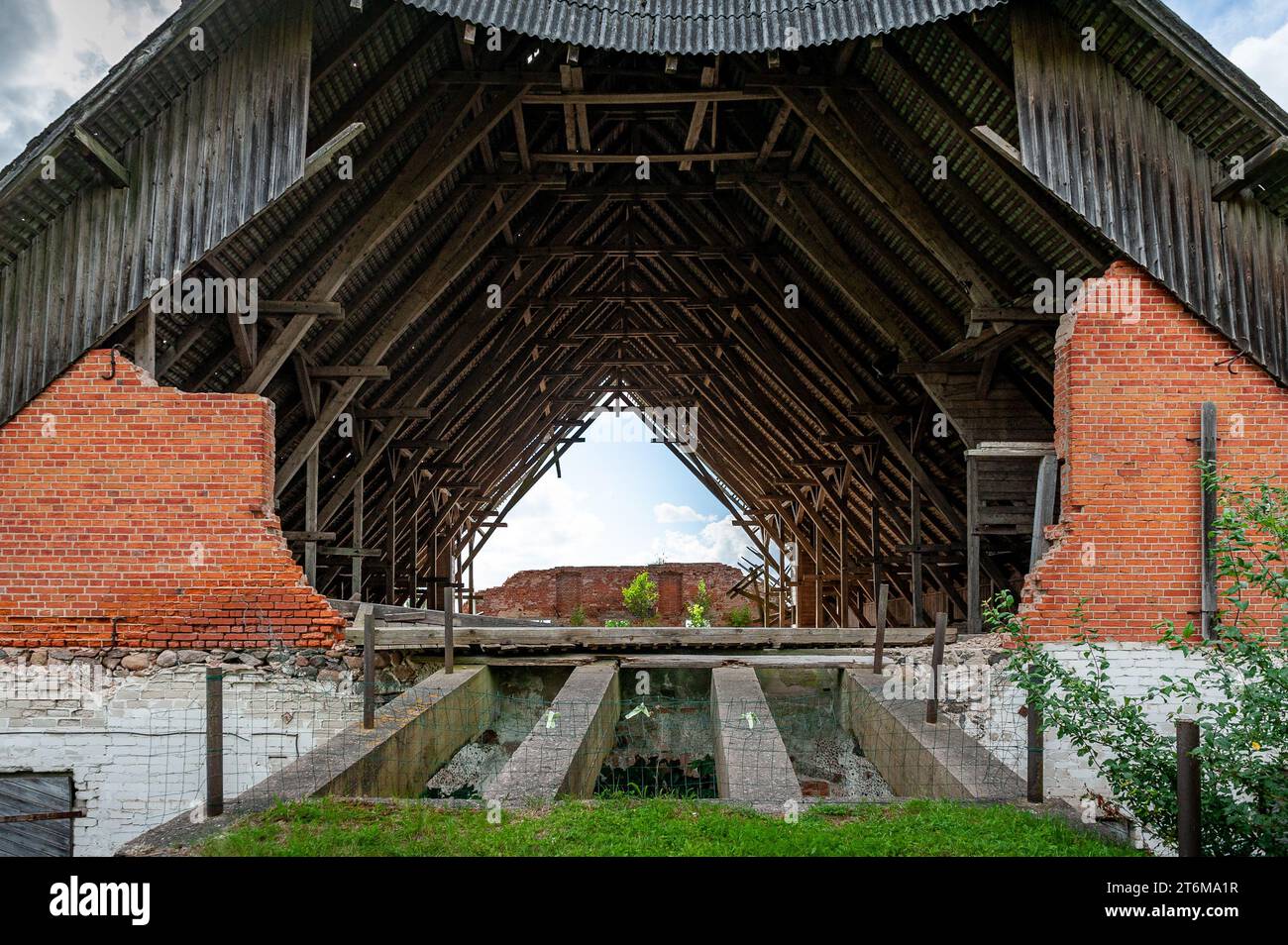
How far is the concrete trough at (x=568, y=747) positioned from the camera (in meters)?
5.71

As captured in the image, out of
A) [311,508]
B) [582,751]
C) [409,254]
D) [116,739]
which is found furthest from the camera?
[311,508]

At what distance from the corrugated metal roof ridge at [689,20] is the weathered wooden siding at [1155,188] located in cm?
113

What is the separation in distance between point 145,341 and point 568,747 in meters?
4.50

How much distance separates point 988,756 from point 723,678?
3.47 meters

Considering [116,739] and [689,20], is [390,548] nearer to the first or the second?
[116,739]

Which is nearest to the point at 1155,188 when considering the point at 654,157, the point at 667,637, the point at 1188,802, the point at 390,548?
the point at 654,157

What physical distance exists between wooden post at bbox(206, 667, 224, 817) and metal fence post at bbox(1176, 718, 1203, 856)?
171 inches

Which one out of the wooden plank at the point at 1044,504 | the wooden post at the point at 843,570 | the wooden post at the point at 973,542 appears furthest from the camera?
the wooden post at the point at 843,570

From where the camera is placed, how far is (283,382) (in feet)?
35.9

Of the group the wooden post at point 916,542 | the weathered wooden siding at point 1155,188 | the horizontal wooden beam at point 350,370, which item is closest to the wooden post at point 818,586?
the wooden post at point 916,542

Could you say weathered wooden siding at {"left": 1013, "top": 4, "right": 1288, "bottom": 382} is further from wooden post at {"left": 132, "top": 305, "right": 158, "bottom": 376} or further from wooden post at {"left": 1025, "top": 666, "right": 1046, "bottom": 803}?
wooden post at {"left": 132, "top": 305, "right": 158, "bottom": 376}

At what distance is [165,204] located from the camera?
7.76m

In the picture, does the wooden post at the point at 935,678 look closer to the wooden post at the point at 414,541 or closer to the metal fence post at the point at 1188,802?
the metal fence post at the point at 1188,802
